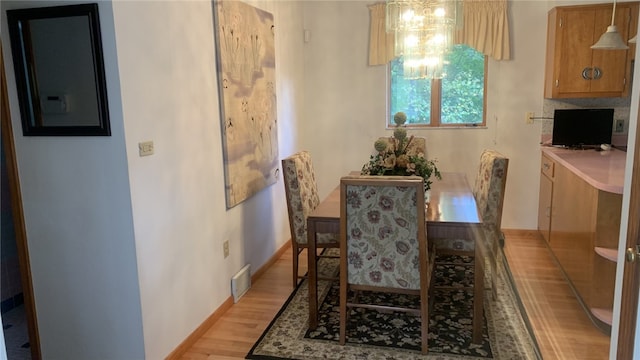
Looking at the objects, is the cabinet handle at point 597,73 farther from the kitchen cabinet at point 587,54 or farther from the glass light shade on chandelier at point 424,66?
the glass light shade on chandelier at point 424,66

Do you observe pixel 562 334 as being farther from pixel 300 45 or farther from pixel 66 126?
pixel 300 45

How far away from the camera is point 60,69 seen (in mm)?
2146

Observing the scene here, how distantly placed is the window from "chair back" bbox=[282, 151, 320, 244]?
1757mm

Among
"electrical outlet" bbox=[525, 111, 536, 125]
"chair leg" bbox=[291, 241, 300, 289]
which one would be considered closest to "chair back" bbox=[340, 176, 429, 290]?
"chair leg" bbox=[291, 241, 300, 289]

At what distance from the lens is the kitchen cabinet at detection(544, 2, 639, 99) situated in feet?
13.0

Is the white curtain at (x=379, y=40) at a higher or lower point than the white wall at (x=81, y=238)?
higher

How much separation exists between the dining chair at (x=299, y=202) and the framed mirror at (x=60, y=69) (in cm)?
141

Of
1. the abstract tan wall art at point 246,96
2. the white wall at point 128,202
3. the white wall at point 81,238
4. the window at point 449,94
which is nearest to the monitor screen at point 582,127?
the window at point 449,94

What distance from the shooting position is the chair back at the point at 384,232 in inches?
92.6

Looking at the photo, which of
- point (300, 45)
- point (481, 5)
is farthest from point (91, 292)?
Result: point (481, 5)

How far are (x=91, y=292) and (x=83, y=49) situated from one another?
119cm

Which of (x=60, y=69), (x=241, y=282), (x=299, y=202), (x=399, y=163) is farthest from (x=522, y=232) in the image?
(x=60, y=69)

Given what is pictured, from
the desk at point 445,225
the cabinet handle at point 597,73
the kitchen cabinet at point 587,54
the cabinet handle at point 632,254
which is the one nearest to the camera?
the cabinet handle at point 632,254

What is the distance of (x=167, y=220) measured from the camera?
8.26 ft
